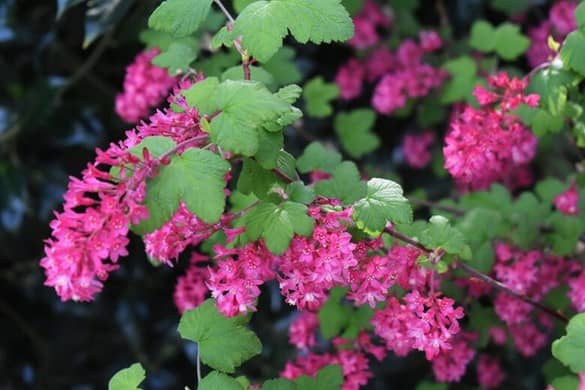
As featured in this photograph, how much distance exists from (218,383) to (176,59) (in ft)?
2.67

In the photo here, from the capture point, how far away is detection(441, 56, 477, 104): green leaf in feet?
8.03

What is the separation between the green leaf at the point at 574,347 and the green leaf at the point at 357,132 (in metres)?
1.05

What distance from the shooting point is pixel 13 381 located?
3.01 metres

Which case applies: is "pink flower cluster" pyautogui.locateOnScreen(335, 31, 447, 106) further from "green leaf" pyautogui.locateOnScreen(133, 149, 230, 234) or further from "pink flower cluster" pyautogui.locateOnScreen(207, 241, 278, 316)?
"green leaf" pyautogui.locateOnScreen(133, 149, 230, 234)

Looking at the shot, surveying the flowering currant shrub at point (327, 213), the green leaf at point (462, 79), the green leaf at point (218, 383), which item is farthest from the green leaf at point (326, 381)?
the green leaf at point (462, 79)

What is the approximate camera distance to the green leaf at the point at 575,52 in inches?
65.1

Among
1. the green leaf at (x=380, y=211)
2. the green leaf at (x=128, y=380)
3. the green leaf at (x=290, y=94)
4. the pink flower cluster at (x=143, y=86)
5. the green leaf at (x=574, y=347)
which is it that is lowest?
the green leaf at (x=574, y=347)

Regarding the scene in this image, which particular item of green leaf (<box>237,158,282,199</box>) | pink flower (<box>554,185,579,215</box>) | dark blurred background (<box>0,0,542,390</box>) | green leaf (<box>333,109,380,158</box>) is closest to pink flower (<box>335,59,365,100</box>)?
dark blurred background (<box>0,0,542,390</box>)

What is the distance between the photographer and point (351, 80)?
9.29 ft

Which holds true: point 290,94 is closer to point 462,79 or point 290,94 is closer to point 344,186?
point 344,186

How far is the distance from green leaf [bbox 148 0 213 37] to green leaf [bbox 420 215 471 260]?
0.54m

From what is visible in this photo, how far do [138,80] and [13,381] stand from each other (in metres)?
1.31

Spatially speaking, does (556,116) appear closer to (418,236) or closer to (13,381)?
(418,236)

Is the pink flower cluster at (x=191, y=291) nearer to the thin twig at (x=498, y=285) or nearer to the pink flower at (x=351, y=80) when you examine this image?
the thin twig at (x=498, y=285)
